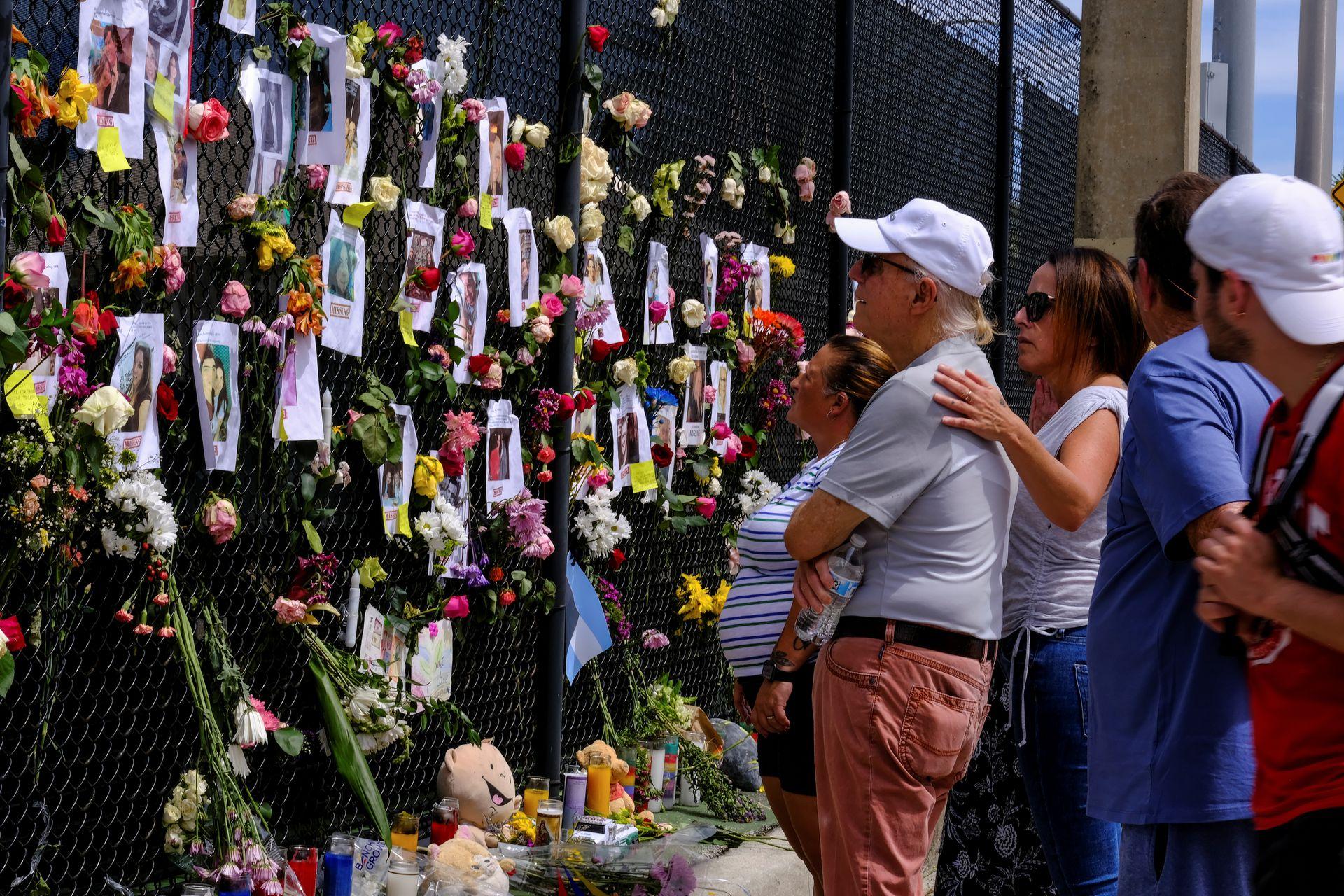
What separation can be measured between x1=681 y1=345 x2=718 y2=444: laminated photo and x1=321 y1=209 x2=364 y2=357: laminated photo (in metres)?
1.91

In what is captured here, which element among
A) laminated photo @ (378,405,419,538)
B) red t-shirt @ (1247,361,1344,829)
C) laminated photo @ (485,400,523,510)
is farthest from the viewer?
laminated photo @ (485,400,523,510)

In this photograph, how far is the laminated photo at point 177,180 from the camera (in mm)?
3166

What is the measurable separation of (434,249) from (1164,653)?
2.61 m

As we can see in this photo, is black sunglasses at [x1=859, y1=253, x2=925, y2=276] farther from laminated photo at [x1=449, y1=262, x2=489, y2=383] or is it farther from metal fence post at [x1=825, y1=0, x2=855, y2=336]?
metal fence post at [x1=825, y1=0, x2=855, y2=336]

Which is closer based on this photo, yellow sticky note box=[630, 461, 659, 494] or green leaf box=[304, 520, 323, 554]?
green leaf box=[304, 520, 323, 554]

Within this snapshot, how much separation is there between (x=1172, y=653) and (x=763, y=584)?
152cm

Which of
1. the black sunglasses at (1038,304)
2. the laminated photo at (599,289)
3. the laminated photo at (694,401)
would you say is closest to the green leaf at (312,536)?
the laminated photo at (599,289)

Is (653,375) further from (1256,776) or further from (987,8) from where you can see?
(987,8)

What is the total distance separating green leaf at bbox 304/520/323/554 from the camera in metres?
3.61

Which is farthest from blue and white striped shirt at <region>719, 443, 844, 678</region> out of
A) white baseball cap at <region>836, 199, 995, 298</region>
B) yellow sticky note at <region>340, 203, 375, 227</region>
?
yellow sticky note at <region>340, 203, 375, 227</region>

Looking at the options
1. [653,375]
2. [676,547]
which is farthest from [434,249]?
[676,547]

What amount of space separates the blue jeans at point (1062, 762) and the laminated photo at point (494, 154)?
227 centimetres

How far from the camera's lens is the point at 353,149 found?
146 inches

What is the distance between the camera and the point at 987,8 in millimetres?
8273
